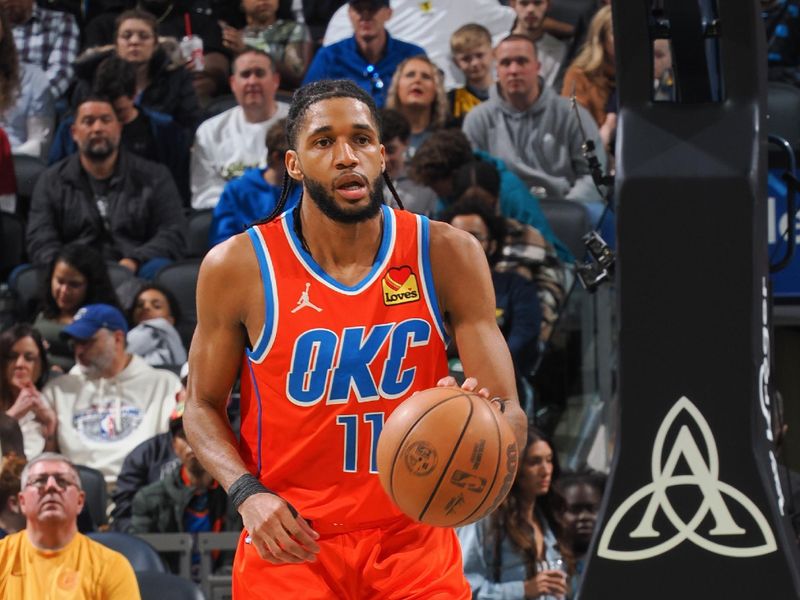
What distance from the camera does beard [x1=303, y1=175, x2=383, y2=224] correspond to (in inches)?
142

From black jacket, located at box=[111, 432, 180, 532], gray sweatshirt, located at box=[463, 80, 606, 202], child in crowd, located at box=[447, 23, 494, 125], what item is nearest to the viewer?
black jacket, located at box=[111, 432, 180, 532]

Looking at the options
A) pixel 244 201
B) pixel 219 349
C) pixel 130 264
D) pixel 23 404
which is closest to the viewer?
pixel 219 349

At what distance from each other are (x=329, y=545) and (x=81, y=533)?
10.5ft

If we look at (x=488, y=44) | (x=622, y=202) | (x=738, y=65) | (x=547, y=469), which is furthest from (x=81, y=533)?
(x=488, y=44)

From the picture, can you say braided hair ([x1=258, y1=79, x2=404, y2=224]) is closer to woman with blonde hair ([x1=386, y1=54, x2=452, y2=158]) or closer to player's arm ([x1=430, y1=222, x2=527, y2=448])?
player's arm ([x1=430, y1=222, x2=527, y2=448])

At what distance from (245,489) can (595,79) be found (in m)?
6.37

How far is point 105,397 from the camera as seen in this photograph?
7625 millimetres

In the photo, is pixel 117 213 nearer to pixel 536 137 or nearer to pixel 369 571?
pixel 536 137

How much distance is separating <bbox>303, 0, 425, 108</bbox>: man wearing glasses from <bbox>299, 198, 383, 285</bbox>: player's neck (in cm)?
578

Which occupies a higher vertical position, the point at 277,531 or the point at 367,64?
the point at 367,64

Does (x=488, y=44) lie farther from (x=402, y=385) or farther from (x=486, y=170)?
(x=402, y=385)

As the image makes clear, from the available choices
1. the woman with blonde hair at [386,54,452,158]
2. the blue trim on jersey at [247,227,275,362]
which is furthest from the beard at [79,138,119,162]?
the blue trim on jersey at [247,227,275,362]

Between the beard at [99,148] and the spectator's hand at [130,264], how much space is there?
682 millimetres

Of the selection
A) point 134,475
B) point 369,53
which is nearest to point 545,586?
point 134,475
